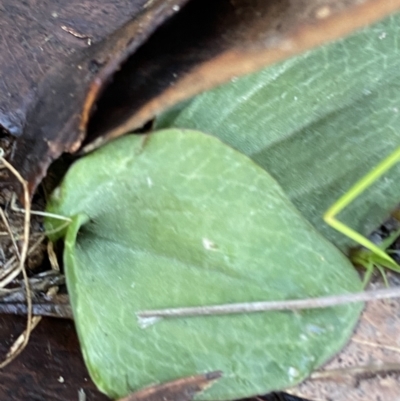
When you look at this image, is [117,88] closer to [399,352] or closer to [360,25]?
[360,25]

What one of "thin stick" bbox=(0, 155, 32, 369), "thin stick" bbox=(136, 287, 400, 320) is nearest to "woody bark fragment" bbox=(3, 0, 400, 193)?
"thin stick" bbox=(0, 155, 32, 369)

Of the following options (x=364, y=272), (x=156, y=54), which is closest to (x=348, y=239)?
(x=364, y=272)

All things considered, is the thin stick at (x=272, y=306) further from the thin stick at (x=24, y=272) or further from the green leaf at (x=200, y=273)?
the thin stick at (x=24, y=272)

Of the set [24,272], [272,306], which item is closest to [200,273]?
[272,306]

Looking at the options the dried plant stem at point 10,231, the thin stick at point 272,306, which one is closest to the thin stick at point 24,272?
the dried plant stem at point 10,231

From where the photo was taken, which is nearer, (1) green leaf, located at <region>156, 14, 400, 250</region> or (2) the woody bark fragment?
(2) the woody bark fragment

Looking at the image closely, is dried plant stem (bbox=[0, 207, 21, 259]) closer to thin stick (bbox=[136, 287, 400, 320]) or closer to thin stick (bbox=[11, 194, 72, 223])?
thin stick (bbox=[11, 194, 72, 223])
